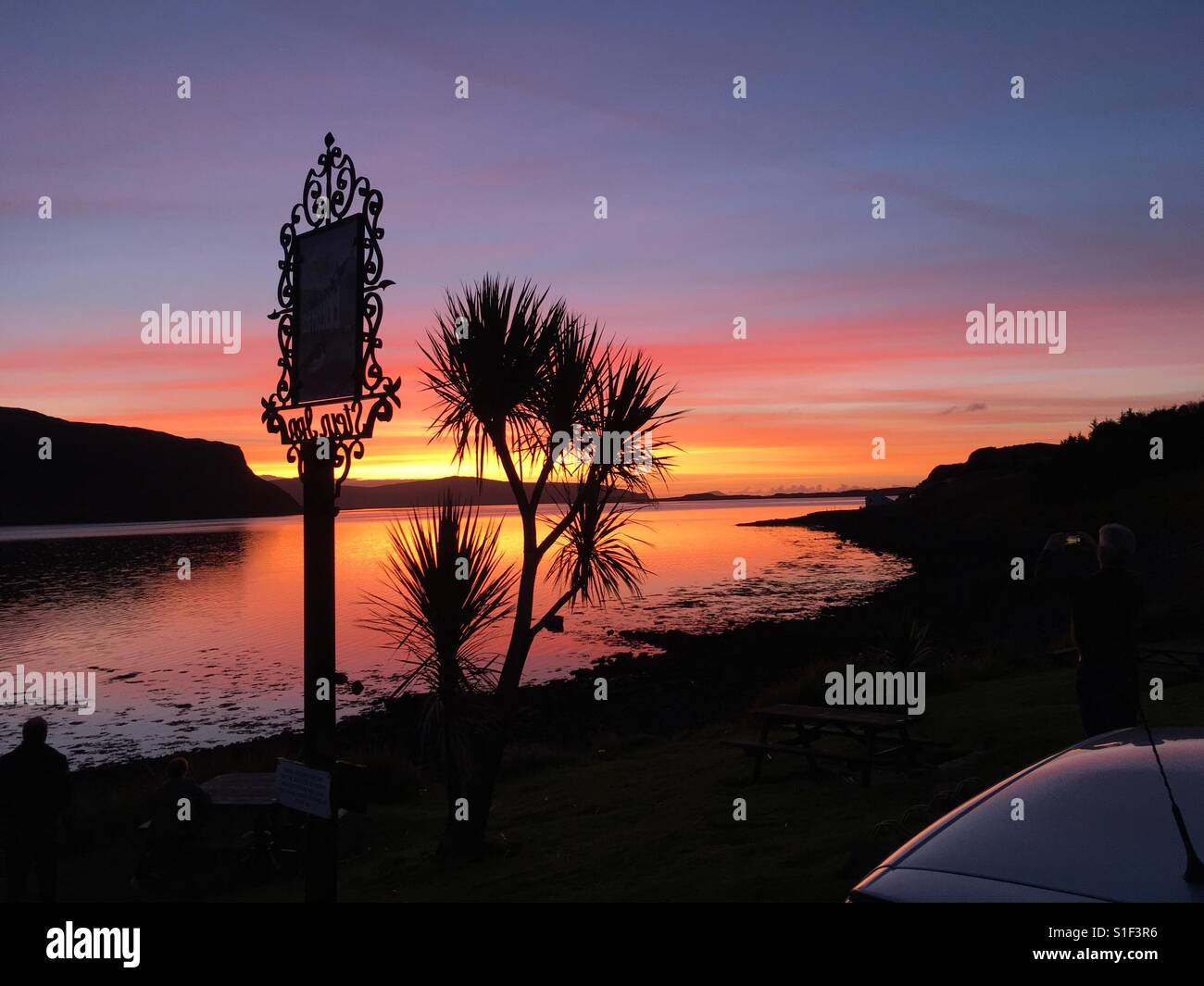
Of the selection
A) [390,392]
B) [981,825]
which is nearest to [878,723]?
[390,392]

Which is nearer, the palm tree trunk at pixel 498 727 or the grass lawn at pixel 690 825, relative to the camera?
the grass lawn at pixel 690 825

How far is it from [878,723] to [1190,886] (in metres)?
7.86

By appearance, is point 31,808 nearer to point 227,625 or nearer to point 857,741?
point 857,741

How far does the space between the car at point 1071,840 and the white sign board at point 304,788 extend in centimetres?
350

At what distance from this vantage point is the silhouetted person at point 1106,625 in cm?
701

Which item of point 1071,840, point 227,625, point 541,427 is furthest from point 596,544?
point 227,625

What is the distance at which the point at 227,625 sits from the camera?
4956cm

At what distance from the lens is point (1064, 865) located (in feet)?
8.44

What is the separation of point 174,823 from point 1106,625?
977 cm

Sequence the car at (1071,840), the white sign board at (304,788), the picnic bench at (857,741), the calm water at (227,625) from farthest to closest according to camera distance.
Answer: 1. the calm water at (227,625)
2. the picnic bench at (857,741)
3. the white sign board at (304,788)
4. the car at (1071,840)

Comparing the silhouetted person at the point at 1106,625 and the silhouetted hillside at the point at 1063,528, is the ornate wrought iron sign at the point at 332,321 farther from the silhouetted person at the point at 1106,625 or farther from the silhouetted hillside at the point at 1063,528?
the silhouetted hillside at the point at 1063,528

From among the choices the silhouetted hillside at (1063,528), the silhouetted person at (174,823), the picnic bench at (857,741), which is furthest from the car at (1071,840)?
the silhouetted hillside at (1063,528)

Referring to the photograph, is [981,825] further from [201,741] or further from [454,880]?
[201,741]

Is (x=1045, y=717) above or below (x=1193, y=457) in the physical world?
below
